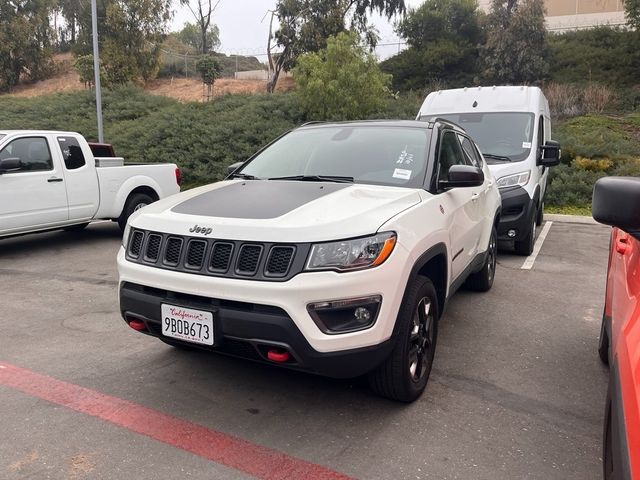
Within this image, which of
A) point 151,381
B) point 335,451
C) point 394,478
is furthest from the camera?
point 151,381

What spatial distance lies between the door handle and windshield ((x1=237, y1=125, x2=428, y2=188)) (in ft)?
4.07

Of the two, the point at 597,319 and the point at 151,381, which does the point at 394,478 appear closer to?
the point at 151,381

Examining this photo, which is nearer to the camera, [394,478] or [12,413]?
[394,478]

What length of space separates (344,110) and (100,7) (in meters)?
26.4

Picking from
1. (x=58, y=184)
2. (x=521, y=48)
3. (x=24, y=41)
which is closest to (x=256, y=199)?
(x=58, y=184)

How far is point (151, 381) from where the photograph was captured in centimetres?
367

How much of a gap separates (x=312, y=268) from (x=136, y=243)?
1.23m

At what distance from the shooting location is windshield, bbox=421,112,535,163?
→ 7.84 meters

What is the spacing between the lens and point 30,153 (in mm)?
7609

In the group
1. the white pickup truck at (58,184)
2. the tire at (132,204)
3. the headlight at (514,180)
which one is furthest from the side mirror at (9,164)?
the headlight at (514,180)

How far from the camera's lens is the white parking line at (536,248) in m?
7.25

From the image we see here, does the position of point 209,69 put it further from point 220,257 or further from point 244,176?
point 220,257

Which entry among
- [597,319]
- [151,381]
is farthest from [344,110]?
[151,381]

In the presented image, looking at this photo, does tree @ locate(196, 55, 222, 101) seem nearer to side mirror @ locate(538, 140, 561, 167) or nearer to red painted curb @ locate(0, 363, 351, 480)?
side mirror @ locate(538, 140, 561, 167)
